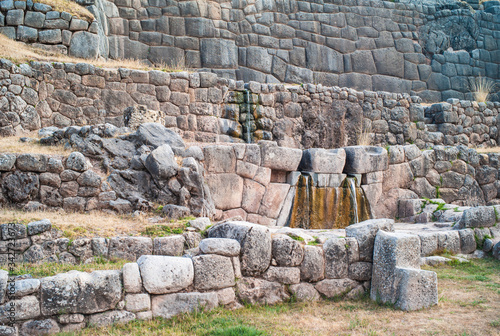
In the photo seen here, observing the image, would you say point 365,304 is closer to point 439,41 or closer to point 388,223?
point 388,223

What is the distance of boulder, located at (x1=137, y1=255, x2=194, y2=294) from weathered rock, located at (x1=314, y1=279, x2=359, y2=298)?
1.63 metres

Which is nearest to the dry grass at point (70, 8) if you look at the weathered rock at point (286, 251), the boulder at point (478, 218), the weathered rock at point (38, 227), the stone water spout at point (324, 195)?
the stone water spout at point (324, 195)

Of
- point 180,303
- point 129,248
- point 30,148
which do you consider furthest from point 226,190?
point 180,303

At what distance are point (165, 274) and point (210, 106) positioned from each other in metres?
7.69

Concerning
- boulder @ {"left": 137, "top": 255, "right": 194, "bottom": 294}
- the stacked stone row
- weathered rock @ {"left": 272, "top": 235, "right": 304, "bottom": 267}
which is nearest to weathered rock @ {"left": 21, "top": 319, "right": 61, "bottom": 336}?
the stacked stone row

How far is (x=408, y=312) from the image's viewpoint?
5152 millimetres

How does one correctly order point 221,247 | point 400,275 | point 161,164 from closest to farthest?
point 221,247 < point 400,275 < point 161,164

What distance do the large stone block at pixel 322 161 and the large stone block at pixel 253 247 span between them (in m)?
4.41

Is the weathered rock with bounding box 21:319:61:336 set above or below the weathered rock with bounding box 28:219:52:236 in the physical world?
below

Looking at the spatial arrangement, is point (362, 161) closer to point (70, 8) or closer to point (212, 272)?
point (212, 272)

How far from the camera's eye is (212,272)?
507cm

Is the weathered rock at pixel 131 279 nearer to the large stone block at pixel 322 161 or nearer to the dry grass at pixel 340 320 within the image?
the dry grass at pixel 340 320

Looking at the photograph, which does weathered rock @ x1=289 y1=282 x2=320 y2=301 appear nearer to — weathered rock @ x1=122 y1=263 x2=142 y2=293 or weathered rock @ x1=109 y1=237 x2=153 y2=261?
weathered rock @ x1=122 y1=263 x2=142 y2=293

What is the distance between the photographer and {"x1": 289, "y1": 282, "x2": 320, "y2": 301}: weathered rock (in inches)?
216
